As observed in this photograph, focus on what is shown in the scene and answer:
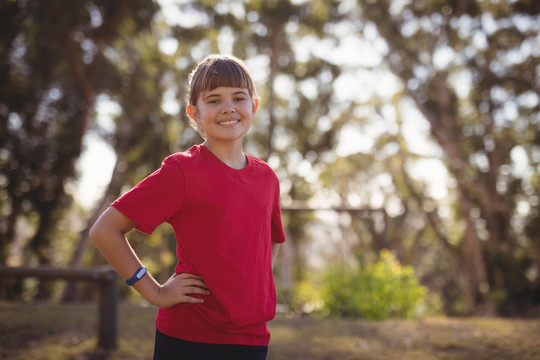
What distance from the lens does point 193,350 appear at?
159 cm

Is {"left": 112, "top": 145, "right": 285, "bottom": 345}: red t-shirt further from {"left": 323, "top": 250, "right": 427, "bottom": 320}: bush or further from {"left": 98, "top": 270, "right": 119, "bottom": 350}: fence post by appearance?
{"left": 323, "top": 250, "right": 427, "bottom": 320}: bush

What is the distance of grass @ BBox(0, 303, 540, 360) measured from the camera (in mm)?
3686

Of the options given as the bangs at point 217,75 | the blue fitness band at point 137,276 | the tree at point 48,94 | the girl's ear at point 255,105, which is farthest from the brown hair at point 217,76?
the tree at point 48,94

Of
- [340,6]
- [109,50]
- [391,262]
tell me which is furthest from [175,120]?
[391,262]

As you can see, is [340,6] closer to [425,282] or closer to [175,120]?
[175,120]

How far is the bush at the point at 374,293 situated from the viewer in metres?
6.28

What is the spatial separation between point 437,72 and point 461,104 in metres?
2.35

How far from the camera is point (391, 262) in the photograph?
23.7 ft

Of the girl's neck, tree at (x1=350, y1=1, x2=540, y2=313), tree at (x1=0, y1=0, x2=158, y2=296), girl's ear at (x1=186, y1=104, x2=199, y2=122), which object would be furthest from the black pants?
tree at (x1=350, y1=1, x2=540, y2=313)

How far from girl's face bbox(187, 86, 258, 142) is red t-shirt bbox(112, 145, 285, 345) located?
0.14 m

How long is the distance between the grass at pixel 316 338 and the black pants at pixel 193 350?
213cm

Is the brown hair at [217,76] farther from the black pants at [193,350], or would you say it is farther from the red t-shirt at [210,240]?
the black pants at [193,350]

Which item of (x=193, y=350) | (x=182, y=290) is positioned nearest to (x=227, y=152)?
(x=182, y=290)

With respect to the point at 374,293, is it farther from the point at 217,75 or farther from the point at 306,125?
the point at 306,125
